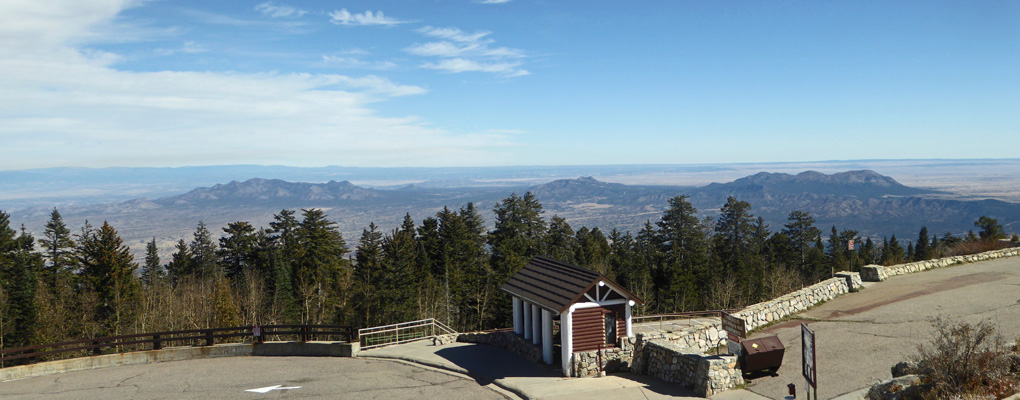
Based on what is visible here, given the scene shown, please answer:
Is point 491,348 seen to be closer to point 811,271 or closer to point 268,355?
point 268,355

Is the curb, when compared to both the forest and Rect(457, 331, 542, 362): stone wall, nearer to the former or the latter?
Rect(457, 331, 542, 362): stone wall

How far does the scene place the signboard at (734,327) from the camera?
1747 centimetres

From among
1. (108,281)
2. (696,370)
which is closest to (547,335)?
(696,370)

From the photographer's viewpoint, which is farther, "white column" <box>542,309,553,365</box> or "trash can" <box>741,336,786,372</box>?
"white column" <box>542,309,553,365</box>

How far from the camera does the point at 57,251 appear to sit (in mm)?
53062

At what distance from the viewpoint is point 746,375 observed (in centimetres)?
1833

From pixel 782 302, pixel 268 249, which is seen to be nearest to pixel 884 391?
pixel 782 302

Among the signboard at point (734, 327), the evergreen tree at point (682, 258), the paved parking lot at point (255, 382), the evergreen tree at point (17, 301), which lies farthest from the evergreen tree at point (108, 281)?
the evergreen tree at point (682, 258)

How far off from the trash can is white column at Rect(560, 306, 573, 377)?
18.1 ft

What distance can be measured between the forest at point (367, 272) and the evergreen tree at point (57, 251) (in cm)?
15

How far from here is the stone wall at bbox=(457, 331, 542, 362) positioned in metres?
22.0

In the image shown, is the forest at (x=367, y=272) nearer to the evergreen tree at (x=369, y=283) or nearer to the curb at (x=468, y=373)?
the evergreen tree at (x=369, y=283)

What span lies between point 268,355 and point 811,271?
68.0 metres

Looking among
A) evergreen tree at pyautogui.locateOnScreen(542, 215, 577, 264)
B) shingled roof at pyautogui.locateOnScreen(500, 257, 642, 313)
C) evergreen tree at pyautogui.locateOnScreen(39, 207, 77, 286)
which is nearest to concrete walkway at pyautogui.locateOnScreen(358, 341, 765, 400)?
shingled roof at pyautogui.locateOnScreen(500, 257, 642, 313)
